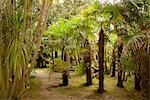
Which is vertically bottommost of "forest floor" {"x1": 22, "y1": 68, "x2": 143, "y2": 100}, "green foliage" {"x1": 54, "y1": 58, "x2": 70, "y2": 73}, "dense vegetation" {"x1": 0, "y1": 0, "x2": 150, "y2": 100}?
"forest floor" {"x1": 22, "y1": 68, "x2": 143, "y2": 100}

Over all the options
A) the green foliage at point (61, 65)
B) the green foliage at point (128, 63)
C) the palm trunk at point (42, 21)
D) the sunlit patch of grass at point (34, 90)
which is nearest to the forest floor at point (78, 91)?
the sunlit patch of grass at point (34, 90)

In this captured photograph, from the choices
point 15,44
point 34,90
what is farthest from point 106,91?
point 15,44

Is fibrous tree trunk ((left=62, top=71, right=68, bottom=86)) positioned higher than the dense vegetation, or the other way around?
the dense vegetation

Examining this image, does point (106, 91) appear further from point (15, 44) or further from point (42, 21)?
point (15, 44)

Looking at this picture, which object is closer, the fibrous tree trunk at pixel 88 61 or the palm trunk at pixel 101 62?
the palm trunk at pixel 101 62

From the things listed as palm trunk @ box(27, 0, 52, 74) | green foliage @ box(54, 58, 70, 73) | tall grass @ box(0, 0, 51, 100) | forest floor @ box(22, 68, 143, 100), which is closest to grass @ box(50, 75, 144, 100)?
forest floor @ box(22, 68, 143, 100)

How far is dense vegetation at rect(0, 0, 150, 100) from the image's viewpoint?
4578 millimetres

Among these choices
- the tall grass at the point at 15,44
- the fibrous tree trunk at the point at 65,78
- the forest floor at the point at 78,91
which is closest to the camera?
the tall grass at the point at 15,44

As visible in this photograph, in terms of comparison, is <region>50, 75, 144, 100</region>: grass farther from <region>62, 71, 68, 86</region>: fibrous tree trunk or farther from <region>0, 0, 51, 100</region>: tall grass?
<region>0, 0, 51, 100</region>: tall grass

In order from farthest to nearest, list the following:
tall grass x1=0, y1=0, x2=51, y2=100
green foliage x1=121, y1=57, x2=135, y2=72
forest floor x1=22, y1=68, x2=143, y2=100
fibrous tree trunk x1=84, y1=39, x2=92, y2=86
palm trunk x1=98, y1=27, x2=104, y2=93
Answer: fibrous tree trunk x1=84, y1=39, x2=92, y2=86
palm trunk x1=98, y1=27, x2=104, y2=93
forest floor x1=22, y1=68, x2=143, y2=100
green foliage x1=121, y1=57, x2=135, y2=72
tall grass x1=0, y1=0, x2=51, y2=100

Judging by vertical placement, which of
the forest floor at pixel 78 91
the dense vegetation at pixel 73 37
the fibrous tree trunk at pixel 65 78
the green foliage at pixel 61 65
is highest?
the dense vegetation at pixel 73 37

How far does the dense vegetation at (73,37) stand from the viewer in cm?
458

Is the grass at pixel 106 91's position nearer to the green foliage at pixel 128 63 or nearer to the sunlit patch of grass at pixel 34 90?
the sunlit patch of grass at pixel 34 90

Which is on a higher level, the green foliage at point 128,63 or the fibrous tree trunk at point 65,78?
the green foliage at point 128,63
